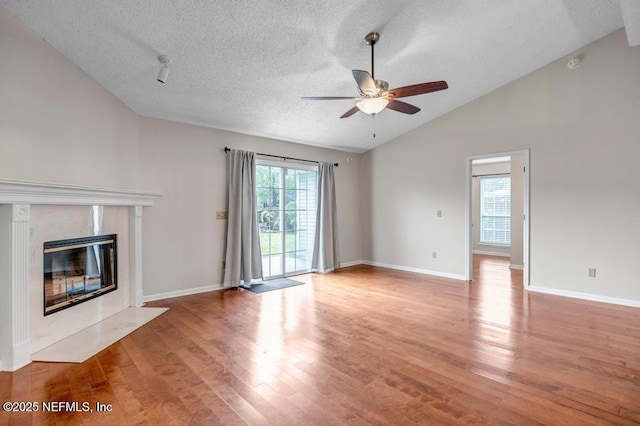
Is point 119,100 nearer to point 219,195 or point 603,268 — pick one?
point 219,195

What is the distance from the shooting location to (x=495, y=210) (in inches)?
332

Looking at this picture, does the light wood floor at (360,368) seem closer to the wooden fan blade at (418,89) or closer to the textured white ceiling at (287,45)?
the wooden fan blade at (418,89)

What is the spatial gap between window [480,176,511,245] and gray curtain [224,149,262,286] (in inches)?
262

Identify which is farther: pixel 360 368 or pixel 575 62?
pixel 575 62

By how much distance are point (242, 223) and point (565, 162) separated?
5.05 meters

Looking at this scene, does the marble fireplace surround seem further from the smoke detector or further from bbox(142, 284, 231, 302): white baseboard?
the smoke detector

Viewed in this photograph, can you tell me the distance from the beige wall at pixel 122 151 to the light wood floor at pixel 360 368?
91cm

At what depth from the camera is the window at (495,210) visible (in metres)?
8.21

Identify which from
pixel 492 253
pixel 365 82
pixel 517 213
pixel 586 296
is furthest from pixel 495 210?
pixel 365 82

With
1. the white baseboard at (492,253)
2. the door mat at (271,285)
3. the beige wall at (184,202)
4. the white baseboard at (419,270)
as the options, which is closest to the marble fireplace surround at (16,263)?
the beige wall at (184,202)

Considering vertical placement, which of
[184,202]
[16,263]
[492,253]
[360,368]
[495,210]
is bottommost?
[360,368]

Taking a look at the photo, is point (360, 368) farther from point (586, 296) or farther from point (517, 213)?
point (517, 213)

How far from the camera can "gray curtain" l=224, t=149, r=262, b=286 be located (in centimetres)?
496

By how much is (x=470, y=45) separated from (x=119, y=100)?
14.7 ft
